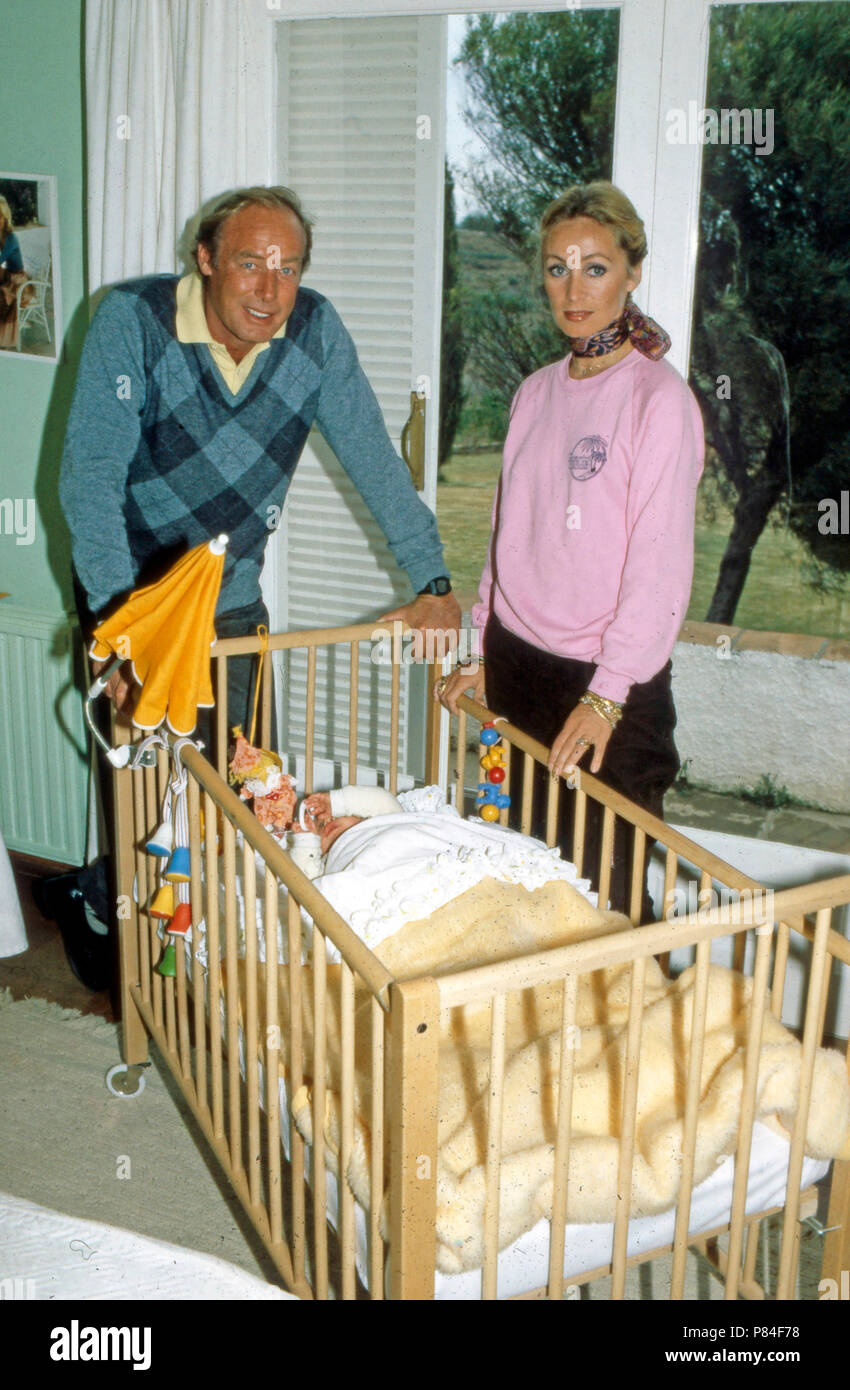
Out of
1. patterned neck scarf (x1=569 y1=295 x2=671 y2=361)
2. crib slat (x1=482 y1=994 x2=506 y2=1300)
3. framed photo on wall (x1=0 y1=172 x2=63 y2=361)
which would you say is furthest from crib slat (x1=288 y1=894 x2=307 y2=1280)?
framed photo on wall (x1=0 y1=172 x2=63 y2=361)

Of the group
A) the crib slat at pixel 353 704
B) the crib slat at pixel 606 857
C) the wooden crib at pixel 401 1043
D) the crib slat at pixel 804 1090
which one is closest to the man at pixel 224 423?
the crib slat at pixel 353 704

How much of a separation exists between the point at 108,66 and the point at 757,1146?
225 cm

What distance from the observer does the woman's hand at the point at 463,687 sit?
6.97ft

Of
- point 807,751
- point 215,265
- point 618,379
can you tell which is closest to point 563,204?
point 618,379

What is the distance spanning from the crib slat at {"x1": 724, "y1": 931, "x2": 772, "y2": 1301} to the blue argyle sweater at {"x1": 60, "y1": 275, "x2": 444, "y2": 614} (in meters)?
1.09

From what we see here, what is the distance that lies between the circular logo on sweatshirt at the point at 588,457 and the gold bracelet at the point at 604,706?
31cm

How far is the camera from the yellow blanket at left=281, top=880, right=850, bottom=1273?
1.30m

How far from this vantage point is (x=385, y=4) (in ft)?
7.89

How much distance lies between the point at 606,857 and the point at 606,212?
0.88 metres

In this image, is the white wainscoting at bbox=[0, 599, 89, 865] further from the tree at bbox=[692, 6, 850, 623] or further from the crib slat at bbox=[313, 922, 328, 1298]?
the crib slat at bbox=[313, 922, 328, 1298]

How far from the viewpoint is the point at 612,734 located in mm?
1888

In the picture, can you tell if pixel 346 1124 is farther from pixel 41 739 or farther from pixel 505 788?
pixel 41 739

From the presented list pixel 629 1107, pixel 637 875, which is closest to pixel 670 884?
pixel 637 875

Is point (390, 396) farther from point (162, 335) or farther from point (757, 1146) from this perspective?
point (757, 1146)
